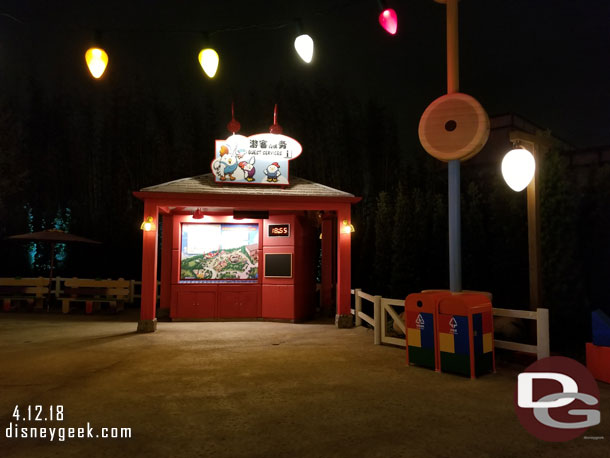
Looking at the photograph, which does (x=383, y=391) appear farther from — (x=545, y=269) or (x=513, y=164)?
(x=545, y=269)

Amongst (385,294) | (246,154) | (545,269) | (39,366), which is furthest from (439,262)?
(39,366)

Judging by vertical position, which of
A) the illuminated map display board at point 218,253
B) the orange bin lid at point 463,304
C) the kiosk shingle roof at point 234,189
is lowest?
the orange bin lid at point 463,304

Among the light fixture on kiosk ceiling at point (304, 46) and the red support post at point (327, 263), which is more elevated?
the light fixture on kiosk ceiling at point (304, 46)

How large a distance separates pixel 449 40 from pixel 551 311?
269 inches

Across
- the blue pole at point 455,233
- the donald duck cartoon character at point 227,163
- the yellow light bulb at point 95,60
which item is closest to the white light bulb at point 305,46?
the blue pole at point 455,233

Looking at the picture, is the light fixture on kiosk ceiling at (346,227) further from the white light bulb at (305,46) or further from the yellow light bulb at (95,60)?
the yellow light bulb at (95,60)

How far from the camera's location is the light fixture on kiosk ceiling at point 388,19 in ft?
19.9

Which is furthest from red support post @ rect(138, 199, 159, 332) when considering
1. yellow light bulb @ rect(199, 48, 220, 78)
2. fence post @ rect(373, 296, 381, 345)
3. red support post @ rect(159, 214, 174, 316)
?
fence post @ rect(373, 296, 381, 345)

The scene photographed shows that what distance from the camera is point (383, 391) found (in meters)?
5.25

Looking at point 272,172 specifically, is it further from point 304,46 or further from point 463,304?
point 463,304

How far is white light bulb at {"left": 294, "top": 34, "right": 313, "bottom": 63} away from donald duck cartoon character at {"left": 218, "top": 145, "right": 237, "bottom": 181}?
4.55m

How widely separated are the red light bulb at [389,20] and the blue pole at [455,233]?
7.45ft

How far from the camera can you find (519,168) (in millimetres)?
6137

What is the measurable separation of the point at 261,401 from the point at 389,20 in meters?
5.56
